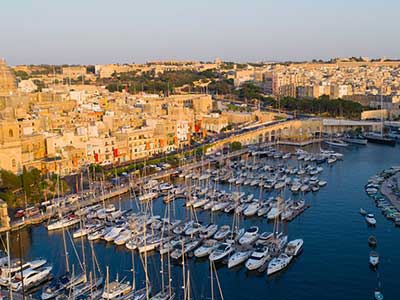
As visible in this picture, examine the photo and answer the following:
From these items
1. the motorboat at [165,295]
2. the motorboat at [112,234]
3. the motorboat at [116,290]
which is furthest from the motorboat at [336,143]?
the motorboat at [116,290]

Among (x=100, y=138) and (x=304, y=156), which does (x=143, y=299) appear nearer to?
(x=100, y=138)

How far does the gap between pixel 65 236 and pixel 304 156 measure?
10010mm

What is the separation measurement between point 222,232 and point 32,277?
3695mm

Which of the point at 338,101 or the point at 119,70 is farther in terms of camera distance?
the point at 119,70

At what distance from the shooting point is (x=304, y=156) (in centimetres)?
1814

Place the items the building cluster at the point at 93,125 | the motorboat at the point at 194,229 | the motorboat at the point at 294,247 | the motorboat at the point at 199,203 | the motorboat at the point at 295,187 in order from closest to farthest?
1. the motorboat at the point at 294,247
2. the motorboat at the point at 194,229
3. the motorboat at the point at 199,203
4. the motorboat at the point at 295,187
5. the building cluster at the point at 93,125

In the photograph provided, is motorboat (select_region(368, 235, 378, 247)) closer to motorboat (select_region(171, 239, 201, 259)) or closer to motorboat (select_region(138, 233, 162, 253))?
motorboat (select_region(171, 239, 201, 259))

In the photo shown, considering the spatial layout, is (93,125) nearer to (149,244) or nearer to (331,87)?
(149,244)

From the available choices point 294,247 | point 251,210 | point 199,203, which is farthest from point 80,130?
point 294,247

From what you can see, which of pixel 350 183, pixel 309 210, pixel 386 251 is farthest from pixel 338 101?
pixel 386 251

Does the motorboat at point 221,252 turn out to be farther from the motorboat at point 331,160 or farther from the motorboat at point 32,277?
the motorboat at point 331,160

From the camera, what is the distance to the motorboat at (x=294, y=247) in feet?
30.5

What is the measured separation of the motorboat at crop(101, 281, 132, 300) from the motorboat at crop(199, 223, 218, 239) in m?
2.48

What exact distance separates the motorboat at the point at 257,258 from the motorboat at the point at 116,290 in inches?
83.2
